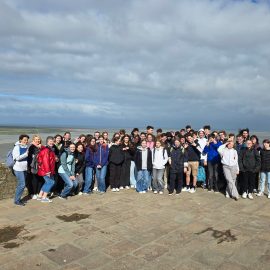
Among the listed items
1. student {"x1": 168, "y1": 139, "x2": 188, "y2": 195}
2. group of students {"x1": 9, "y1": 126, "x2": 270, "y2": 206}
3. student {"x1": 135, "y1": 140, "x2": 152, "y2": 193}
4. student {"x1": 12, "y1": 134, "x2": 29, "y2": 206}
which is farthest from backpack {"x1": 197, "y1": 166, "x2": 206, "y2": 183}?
student {"x1": 12, "y1": 134, "x2": 29, "y2": 206}

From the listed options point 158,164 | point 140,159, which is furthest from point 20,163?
point 158,164

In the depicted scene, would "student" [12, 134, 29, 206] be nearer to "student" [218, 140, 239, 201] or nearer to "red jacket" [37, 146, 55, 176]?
"red jacket" [37, 146, 55, 176]

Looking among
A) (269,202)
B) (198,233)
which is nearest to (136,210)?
(198,233)

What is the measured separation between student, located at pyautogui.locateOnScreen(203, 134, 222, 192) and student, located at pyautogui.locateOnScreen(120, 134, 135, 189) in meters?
2.40

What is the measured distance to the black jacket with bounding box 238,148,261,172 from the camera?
9.10 m

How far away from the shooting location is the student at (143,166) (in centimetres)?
A: 983

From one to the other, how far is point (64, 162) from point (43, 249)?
11.9ft

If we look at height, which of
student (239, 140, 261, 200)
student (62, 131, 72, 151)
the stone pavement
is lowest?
the stone pavement

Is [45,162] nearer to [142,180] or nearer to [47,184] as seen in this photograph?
[47,184]

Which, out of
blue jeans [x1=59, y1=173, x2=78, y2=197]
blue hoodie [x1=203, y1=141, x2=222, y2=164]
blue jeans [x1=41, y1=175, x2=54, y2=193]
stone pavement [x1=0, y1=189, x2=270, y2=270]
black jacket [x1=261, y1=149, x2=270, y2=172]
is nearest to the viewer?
stone pavement [x1=0, y1=189, x2=270, y2=270]

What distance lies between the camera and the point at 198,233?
246 inches

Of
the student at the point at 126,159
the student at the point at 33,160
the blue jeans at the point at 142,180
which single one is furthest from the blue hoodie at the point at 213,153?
the student at the point at 33,160

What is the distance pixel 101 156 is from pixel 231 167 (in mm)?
3875

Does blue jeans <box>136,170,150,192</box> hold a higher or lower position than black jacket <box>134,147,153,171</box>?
lower
